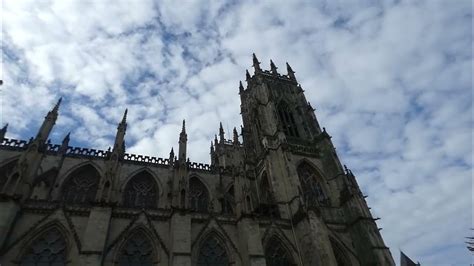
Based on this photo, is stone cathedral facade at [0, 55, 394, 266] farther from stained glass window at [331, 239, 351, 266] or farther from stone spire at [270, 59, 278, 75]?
stone spire at [270, 59, 278, 75]

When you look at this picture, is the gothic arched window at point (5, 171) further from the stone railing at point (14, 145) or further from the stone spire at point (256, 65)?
the stone spire at point (256, 65)

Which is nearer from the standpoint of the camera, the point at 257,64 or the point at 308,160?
the point at 308,160

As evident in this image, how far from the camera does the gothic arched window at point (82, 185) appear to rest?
19.5 m

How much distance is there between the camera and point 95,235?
47.6 feet

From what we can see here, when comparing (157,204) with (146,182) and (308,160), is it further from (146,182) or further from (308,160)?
(308,160)

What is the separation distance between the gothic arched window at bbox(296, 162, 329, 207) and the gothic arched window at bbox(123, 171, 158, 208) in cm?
1176

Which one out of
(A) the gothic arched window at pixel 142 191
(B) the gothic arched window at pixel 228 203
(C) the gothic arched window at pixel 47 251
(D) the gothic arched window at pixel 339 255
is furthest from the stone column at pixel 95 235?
(D) the gothic arched window at pixel 339 255

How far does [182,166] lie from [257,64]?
19.7 metres

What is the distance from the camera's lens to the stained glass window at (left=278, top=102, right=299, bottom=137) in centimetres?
2895

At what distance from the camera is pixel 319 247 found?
17500mm

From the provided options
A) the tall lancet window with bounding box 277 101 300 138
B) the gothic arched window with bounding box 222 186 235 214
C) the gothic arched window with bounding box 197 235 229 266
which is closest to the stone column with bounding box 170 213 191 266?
the gothic arched window with bounding box 197 235 229 266

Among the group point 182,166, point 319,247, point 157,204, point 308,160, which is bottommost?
point 319,247

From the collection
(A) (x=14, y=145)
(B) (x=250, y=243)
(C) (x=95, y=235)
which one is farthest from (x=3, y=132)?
(B) (x=250, y=243)

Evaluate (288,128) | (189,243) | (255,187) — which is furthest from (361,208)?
(189,243)
